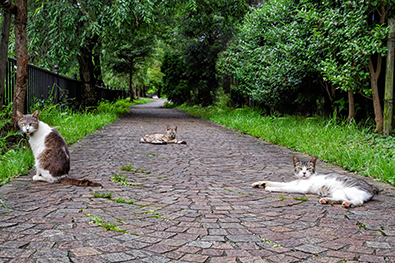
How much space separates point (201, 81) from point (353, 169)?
18.4 metres

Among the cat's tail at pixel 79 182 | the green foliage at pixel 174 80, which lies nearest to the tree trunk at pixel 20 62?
the cat's tail at pixel 79 182

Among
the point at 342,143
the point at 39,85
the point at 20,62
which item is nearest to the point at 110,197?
the point at 20,62

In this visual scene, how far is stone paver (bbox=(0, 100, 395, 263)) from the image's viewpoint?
9.35 feet

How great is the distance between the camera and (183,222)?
358 centimetres

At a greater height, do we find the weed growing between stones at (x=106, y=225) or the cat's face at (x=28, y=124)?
the cat's face at (x=28, y=124)

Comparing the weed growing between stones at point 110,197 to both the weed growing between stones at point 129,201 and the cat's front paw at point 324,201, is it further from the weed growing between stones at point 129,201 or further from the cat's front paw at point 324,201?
the cat's front paw at point 324,201

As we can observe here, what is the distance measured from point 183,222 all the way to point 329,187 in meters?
2.11

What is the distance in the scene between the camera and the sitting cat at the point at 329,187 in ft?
13.9

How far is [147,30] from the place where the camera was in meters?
18.9

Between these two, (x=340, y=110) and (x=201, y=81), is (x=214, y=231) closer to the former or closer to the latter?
(x=340, y=110)

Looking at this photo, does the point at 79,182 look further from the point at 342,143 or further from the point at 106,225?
the point at 342,143

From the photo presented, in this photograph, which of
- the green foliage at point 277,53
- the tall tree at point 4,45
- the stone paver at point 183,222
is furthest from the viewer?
the green foliage at point 277,53

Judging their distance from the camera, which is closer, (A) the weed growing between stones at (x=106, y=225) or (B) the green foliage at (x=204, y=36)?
(A) the weed growing between stones at (x=106, y=225)

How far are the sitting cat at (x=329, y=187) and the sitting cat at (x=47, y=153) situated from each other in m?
2.65
